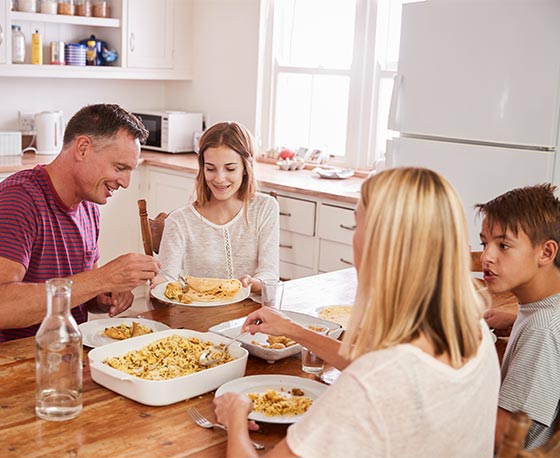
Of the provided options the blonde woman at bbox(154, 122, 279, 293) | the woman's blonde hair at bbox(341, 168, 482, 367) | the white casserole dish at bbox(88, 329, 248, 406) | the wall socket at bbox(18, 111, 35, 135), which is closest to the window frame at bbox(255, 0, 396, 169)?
the wall socket at bbox(18, 111, 35, 135)

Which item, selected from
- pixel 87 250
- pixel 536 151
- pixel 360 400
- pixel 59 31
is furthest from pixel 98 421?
pixel 59 31

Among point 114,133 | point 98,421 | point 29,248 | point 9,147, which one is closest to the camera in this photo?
point 98,421

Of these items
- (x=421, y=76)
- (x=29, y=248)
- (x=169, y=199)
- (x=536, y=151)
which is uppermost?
(x=421, y=76)

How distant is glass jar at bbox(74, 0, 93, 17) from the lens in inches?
190

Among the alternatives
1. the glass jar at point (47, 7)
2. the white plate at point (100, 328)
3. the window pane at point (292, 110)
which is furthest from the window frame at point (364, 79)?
the white plate at point (100, 328)

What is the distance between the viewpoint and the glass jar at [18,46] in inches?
179

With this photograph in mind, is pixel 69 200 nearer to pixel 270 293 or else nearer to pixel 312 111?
pixel 270 293

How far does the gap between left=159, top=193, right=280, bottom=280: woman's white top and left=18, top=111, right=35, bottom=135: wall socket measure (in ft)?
8.12

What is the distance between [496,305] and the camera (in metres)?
2.47

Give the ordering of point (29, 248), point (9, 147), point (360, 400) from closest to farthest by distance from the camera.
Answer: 1. point (360, 400)
2. point (29, 248)
3. point (9, 147)

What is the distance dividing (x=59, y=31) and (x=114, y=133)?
2.92 m

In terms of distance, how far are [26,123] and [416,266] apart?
4.21 meters

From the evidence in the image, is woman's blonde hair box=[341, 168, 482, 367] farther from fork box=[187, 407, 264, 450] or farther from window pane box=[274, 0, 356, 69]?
window pane box=[274, 0, 356, 69]

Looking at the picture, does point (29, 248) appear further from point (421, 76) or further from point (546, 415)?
point (421, 76)
